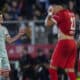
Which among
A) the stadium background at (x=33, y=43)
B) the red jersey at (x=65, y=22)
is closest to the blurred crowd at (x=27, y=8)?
the stadium background at (x=33, y=43)

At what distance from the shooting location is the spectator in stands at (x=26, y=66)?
49.6 feet

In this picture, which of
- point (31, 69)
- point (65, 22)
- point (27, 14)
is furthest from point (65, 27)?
point (27, 14)

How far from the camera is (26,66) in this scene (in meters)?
15.4

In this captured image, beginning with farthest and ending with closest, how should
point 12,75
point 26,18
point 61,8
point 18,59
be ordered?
point 26,18 → point 18,59 → point 12,75 → point 61,8

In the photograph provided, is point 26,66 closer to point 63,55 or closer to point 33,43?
point 33,43

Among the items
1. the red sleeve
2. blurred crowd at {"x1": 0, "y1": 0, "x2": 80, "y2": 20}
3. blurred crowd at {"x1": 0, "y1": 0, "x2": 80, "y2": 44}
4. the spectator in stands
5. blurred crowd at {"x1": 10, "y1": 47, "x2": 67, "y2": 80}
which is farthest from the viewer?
blurred crowd at {"x1": 0, "y1": 0, "x2": 80, "y2": 20}

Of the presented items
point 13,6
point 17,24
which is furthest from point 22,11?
point 17,24

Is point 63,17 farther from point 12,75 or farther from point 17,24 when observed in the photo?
point 17,24

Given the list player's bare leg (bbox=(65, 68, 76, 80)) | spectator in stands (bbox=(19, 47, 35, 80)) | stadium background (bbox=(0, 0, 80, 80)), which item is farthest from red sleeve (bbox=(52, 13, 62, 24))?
spectator in stands (bbox=(19, 47, 35, 80))

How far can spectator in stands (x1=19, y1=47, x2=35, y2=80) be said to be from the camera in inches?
595

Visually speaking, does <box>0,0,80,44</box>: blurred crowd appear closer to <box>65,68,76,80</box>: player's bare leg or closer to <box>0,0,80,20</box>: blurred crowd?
<box>0,0,80,20</box>: blurred crowd

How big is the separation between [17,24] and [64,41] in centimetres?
520

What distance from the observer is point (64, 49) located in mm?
12047

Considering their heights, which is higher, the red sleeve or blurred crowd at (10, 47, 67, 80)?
the red sleeve
